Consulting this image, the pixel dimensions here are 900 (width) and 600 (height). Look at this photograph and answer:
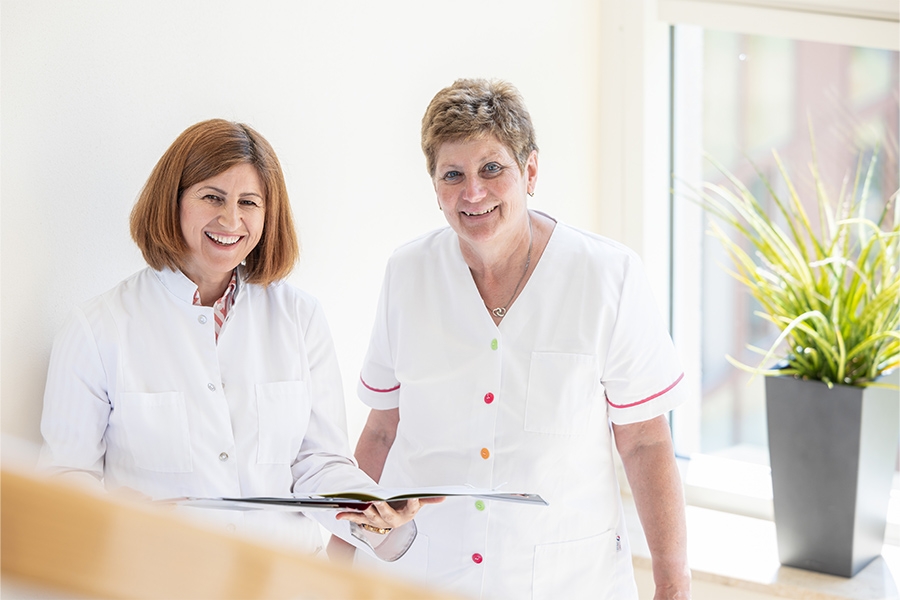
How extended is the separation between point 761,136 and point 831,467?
1.34 m

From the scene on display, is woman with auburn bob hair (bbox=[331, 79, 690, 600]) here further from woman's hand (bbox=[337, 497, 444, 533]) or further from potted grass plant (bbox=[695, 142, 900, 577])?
potted grass plant (bbox=[695, 142, 900, 577])

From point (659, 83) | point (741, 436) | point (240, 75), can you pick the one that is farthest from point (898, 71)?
point (240, 75)

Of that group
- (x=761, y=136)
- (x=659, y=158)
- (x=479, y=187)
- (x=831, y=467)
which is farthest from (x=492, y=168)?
(x=761, y=136)

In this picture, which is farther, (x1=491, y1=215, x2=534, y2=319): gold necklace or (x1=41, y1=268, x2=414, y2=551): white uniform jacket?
(x1=491, y1=215, x2=534, y2=319): gold necklace

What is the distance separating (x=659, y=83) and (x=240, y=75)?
6.22ft

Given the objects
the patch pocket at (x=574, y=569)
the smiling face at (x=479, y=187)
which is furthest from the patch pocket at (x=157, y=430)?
the patch pocket at (x=574, y=569)

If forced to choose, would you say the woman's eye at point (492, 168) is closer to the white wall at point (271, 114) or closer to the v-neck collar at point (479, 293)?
the v-neck collar at point (479, 293)

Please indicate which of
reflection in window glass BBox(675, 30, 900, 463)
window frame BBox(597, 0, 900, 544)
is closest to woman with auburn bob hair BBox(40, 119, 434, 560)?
window frame BBox(597, 0, 900, 544)

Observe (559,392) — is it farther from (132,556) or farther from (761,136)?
(761,136)

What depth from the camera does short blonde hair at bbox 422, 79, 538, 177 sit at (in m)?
1.79

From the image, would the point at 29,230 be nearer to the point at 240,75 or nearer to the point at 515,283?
the point at 240,75

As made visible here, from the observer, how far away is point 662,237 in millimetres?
3578

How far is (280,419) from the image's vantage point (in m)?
1.77

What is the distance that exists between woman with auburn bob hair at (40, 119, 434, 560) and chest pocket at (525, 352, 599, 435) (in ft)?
1.23
